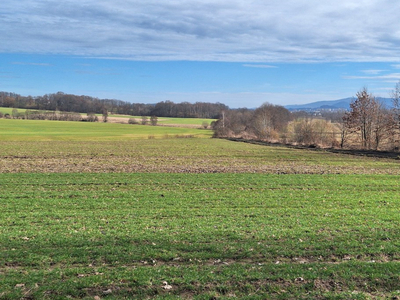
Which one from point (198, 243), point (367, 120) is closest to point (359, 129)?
point (367, 120)

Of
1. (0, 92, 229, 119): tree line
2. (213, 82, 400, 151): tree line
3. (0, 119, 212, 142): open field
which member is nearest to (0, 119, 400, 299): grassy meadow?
(213, 82, 400, 151): tree line

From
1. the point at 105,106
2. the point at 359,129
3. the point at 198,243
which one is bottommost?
the point at 198,243

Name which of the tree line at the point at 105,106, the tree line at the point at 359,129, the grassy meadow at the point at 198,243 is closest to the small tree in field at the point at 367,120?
the tree line at the point at 359,129

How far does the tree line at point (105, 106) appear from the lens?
16362 cm

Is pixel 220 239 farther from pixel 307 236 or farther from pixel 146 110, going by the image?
pixel 146 110

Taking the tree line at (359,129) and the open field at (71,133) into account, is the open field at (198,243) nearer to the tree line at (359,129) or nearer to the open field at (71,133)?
the tree line at (359,129)

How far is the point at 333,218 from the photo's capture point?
11.8 metres

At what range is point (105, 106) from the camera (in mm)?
171625

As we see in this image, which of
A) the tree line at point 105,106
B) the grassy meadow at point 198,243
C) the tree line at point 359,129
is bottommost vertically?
the grassy meadow at point 198,243

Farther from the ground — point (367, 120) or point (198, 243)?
point (367, 120)

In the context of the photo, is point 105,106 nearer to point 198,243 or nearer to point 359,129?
point 359,129

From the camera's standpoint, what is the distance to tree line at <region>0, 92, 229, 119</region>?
537 feet

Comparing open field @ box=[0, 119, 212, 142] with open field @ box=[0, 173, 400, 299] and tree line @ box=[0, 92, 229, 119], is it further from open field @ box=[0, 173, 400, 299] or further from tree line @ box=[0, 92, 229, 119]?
tree line @ box=[0, 92, 229, 119]

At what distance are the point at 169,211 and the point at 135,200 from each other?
2.57 metres
